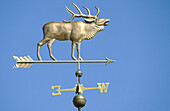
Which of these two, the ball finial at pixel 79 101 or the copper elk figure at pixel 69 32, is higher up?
the copper elk figure at pixel 69 32

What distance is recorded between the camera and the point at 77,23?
8977 mm

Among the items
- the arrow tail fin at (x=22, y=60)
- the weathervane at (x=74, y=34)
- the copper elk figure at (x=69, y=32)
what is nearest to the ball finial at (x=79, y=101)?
the weathervane at (x=74, y=34)

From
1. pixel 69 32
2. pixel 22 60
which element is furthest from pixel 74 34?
pixel 22 60

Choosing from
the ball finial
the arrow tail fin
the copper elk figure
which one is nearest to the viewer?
the ball finial

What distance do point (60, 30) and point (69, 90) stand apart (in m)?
0.89

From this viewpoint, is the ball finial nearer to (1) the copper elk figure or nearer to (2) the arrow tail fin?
(1) the copper elk figure

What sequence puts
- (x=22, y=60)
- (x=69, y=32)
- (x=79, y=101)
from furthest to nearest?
1. (x=69, y=32)
2. (x=22, y=60)
3. (x=79, y=101)

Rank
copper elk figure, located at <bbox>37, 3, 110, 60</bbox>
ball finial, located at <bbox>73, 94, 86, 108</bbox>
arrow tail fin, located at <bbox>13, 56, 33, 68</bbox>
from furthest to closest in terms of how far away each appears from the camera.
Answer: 1. copper elk figure, located at <bbox>37, 3, 110, 60</bbox>
2. arrow tail fin, located at <bbox>13, 56, 33, 68</bbox>
3. ball finial, located at <bbox>73, 94, 86, 108</bbox>

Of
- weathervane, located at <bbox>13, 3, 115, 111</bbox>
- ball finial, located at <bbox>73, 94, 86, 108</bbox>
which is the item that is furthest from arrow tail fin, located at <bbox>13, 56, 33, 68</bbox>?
ball finial, located at <bbox>73, 94, 86, 108</bbox>

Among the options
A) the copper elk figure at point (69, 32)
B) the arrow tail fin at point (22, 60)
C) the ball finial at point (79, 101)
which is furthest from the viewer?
the copper elk figure at point (69, 32)

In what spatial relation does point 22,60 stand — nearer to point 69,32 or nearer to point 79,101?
point 69,32

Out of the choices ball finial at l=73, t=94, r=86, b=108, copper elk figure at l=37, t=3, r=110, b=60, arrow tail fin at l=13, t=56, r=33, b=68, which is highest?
copper elk figure at l=37, t=3, r=110, b=60

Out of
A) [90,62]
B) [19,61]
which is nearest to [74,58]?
[90,62]

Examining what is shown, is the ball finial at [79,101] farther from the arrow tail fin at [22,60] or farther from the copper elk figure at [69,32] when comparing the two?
the arrow tail fin at [22,60]
